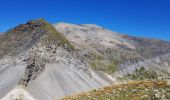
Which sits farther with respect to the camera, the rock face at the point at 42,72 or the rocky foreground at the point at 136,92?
the rock face at the point at 42,72

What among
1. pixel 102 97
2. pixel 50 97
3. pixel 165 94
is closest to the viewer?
pixel 165 94

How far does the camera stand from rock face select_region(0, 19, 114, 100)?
153 meters

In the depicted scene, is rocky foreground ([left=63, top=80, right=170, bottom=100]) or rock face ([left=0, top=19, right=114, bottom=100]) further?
rock face ([left=0, top=19, right=114, bottom=100])

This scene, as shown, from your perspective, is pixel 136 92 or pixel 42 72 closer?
pixel 136 92

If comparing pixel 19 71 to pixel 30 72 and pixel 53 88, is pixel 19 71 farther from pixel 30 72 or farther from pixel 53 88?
pixel 53 88

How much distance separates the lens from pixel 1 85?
154m

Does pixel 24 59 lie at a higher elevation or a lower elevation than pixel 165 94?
higher

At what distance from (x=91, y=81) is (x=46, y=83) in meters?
Answer: 33.2

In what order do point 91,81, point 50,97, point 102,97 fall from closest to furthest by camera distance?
point 102,97, point 50,97, point 91,81

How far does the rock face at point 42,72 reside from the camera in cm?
15275

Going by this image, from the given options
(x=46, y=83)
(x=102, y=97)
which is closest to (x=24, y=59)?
(x=46, y=83)

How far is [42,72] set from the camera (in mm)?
169750

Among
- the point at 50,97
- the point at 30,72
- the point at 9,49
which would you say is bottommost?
the point at 50,97

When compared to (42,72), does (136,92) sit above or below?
below
